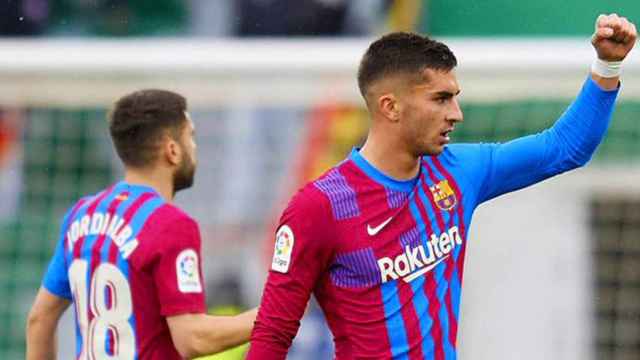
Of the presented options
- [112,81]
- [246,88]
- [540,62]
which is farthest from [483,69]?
[112,81]

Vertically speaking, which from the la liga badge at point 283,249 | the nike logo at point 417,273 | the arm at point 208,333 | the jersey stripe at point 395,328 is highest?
the la liga badge at point 283,249

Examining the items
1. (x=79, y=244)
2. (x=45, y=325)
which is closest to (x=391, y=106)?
(x=79, y=244)

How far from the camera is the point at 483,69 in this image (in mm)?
7648

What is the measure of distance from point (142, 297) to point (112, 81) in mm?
3009

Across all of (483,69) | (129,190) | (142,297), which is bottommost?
(142,297)

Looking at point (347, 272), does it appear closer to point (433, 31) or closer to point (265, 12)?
point (265, 12)

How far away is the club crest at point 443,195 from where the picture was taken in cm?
446

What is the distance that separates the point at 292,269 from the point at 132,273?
0.82 meters

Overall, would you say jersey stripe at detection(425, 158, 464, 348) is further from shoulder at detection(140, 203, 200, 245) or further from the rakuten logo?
shoulder at detection(140, 203, 200, 245)

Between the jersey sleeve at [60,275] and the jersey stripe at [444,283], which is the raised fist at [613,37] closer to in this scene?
the jersey stripe at [444,283]

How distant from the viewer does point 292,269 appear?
426 cm

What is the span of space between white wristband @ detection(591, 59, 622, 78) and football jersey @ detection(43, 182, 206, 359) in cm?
132

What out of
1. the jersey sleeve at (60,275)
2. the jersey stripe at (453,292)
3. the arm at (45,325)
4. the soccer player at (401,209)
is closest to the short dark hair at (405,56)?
the soccer player at (401,209)

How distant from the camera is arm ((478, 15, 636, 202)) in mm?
4461
